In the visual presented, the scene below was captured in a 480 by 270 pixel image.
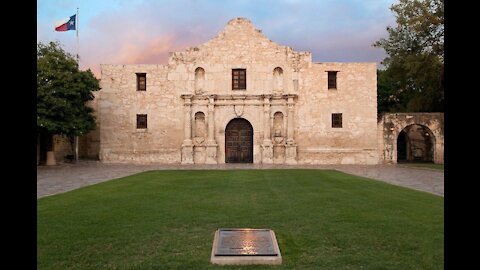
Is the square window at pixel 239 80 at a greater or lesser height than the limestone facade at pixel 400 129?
greater

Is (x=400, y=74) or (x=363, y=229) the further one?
(x=400, y=74)

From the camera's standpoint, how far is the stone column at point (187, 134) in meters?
27.0

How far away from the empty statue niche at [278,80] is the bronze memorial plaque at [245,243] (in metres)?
21.9

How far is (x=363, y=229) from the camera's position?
23.5 ft

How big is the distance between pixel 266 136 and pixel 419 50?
482 inches

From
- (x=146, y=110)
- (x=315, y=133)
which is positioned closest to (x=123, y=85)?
(x=146, y=110)

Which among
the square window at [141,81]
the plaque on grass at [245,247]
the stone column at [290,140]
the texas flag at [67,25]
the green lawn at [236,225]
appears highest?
the texas flag at [67,25]

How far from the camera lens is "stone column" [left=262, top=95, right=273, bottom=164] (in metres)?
26.9

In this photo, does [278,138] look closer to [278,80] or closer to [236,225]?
[278,80]

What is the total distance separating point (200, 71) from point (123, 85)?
17.4 ft

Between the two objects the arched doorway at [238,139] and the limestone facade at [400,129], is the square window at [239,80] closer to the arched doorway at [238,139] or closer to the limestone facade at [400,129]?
the arched doorway at [238,139]

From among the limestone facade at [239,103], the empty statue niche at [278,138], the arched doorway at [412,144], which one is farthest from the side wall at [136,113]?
the arched doorway at [412,144]

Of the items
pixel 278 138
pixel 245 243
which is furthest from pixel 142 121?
pixel 245 243
